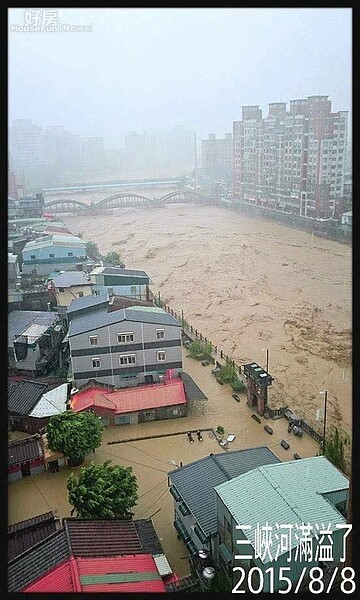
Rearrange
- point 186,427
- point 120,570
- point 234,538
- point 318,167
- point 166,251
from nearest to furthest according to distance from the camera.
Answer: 1. point 120,570
2. point 234,538
3. point 186,427
4. point 318,167
5. point 166,251

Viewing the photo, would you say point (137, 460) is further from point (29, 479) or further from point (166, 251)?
point (166, 251)

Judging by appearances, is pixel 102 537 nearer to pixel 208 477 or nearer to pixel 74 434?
pixel 208 477

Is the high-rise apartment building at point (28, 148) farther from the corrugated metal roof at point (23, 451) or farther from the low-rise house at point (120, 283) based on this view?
the corrugated metal roof at point (23, 451)

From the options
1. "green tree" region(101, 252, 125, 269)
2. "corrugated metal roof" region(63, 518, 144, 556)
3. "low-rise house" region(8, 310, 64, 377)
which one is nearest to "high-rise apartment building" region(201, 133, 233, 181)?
"green tree" region(101, 252, 125, 269)

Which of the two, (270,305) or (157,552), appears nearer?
(157,552)

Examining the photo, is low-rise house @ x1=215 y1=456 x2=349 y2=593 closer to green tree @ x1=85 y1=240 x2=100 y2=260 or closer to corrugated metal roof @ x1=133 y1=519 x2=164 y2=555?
corrugated metal roof @ x1=133 y1=519 x2=164 y2=555

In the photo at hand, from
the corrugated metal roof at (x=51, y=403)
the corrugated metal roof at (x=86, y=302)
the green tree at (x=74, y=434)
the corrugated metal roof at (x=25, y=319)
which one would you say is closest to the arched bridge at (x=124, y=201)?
the corrugated metal roof at (x=25, y=319)
